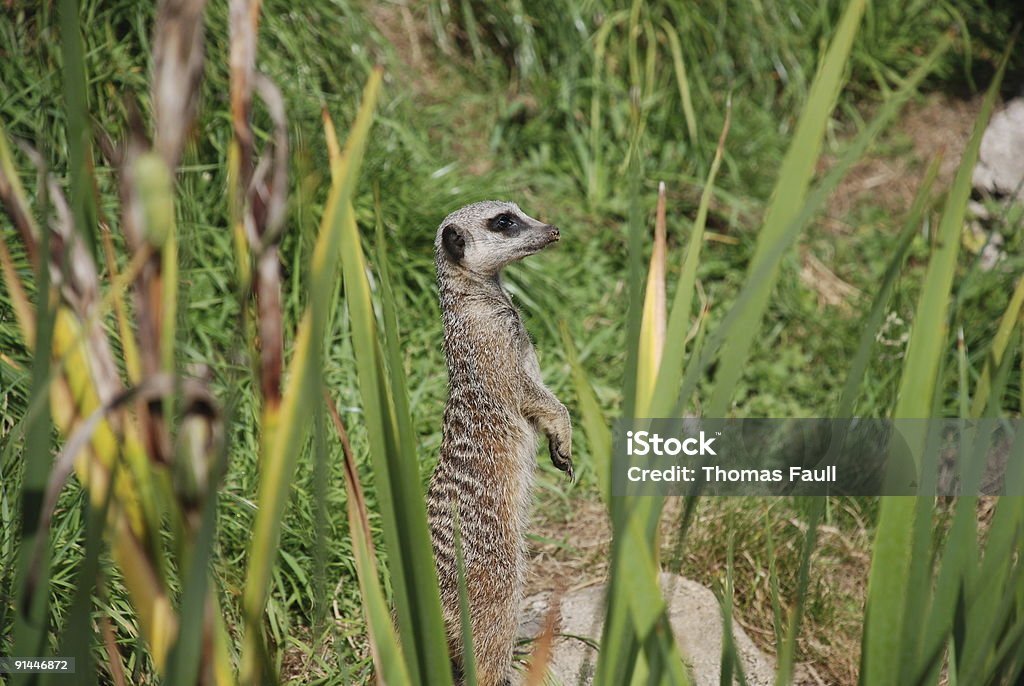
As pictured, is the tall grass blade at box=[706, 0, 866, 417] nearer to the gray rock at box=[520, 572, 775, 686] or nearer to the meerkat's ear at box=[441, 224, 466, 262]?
the meerkat's ear at box=[441, 224, 466, 262]

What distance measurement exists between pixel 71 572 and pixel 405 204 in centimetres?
175

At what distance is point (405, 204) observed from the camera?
11.2ft

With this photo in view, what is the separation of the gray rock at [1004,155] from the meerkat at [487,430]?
286cm

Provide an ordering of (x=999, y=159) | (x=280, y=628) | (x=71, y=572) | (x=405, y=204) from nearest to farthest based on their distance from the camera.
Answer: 1. (x=71, y=572)
2. (x=280, y=628)
3. (x=405, y=204)
4. (x=999, y=159)

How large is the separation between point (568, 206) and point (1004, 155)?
73.4 inches

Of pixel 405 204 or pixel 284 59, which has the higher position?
pixel 284 59

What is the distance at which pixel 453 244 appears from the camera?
2055 mm

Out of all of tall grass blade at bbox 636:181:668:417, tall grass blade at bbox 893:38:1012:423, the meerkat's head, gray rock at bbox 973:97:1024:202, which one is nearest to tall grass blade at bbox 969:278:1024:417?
tall grass blade at bbox 893:38:1012:423

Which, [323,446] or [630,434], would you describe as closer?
[323,446]

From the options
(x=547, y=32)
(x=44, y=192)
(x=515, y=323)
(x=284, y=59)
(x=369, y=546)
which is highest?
(x=547, y=32)

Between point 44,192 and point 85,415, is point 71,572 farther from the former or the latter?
point 44,192

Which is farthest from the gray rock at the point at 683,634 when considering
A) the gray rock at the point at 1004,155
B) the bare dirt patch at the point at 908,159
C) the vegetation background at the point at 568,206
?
the gray rock at the point at 1004,155

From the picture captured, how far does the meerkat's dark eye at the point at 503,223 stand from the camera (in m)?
2.08

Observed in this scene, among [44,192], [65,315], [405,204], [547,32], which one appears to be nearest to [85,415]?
[65,315]
